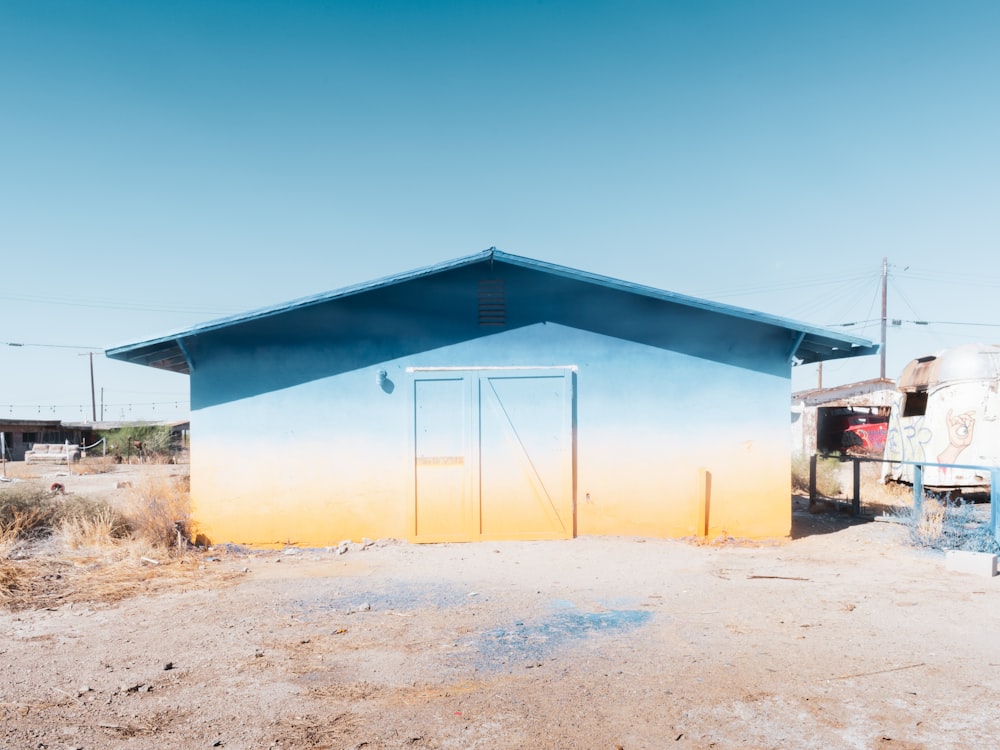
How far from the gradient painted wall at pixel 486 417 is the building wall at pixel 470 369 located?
2 centimetres

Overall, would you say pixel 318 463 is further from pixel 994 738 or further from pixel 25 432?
pixel 25 432

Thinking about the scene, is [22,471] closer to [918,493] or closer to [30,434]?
[30,434]

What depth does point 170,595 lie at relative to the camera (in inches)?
295

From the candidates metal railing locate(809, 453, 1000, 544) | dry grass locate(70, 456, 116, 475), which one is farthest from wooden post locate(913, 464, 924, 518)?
dry grass locate(70, 456, 116, 475)

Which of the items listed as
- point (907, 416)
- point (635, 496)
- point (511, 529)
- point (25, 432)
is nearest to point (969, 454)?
point (907, 416)

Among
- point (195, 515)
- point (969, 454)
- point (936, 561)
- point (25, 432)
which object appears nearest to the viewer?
point (936, 561)

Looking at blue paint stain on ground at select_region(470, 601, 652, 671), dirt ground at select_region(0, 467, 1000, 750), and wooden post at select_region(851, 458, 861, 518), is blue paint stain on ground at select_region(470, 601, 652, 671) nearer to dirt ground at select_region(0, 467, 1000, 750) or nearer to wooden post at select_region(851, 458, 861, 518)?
dirt ground at select_region(0, 467, 1000, 750)

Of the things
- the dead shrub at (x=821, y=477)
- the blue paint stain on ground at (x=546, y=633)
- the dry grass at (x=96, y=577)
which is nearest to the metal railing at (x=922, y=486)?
the dead shrub at (x=821, y=477)

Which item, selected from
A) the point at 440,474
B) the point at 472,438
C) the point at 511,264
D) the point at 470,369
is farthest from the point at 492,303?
the point at 440,474

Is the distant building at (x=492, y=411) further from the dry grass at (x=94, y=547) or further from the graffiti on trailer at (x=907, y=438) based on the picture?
the graffiti on trailer at (x=907, y=438)

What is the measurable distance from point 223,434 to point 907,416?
1208cm

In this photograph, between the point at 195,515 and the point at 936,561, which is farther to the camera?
the point at 195,515

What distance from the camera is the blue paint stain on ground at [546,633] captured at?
539 centimetres

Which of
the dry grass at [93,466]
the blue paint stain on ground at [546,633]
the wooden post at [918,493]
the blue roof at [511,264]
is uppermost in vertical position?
the blue roof at [511,264]
